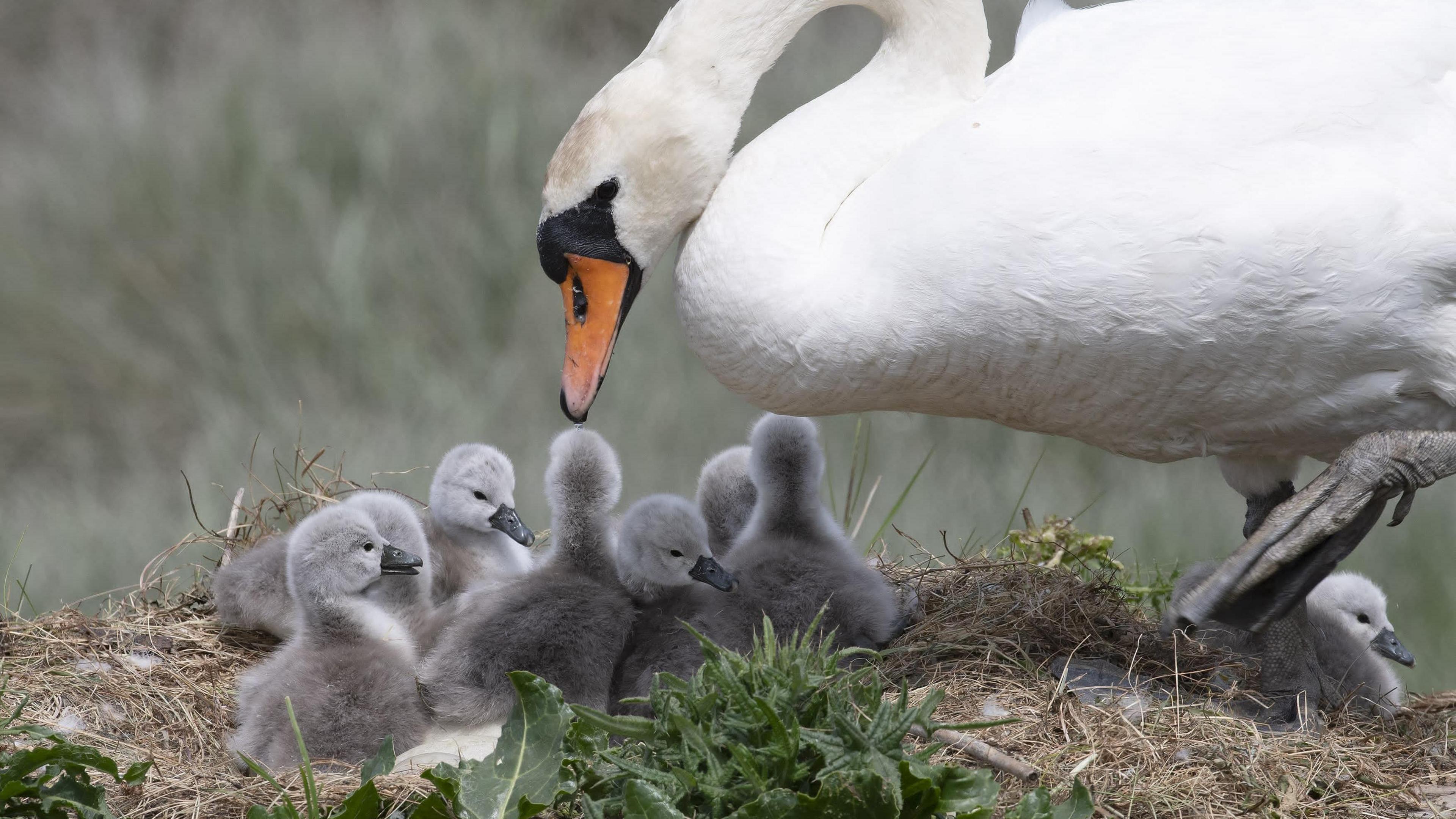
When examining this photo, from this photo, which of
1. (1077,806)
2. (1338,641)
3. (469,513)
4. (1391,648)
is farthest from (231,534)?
(1391,648)

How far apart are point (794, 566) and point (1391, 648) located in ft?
5.84

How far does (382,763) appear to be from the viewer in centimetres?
291

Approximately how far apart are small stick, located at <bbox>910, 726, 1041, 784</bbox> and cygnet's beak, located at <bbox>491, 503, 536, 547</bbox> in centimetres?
160

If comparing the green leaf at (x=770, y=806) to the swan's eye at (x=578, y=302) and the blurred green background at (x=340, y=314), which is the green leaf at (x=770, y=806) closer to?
the swan's eye at (x=578, y=302)

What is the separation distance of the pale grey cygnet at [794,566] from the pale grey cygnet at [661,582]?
7 centimetres

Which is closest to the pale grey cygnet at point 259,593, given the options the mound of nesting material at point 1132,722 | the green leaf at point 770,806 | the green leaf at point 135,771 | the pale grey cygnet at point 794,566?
the green leaf at point 135,771

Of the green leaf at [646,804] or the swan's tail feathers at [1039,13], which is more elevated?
the swan's tail feathers at [1039,13]

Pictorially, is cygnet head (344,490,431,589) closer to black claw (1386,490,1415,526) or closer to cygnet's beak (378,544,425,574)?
cygnet's beak (378,544,425,574)

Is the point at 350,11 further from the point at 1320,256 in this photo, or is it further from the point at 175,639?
the point at 1320,256

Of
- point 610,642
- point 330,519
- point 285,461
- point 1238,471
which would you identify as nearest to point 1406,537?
point 1238,471

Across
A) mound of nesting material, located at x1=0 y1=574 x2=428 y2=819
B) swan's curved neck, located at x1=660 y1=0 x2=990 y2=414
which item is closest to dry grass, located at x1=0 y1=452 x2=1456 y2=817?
mound of nesting material, located at x1=0 y1=574 x2=428 y2=819

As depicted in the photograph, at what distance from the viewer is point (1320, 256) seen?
122 inches

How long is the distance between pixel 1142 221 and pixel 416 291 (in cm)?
525

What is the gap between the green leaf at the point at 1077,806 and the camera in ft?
8.97
